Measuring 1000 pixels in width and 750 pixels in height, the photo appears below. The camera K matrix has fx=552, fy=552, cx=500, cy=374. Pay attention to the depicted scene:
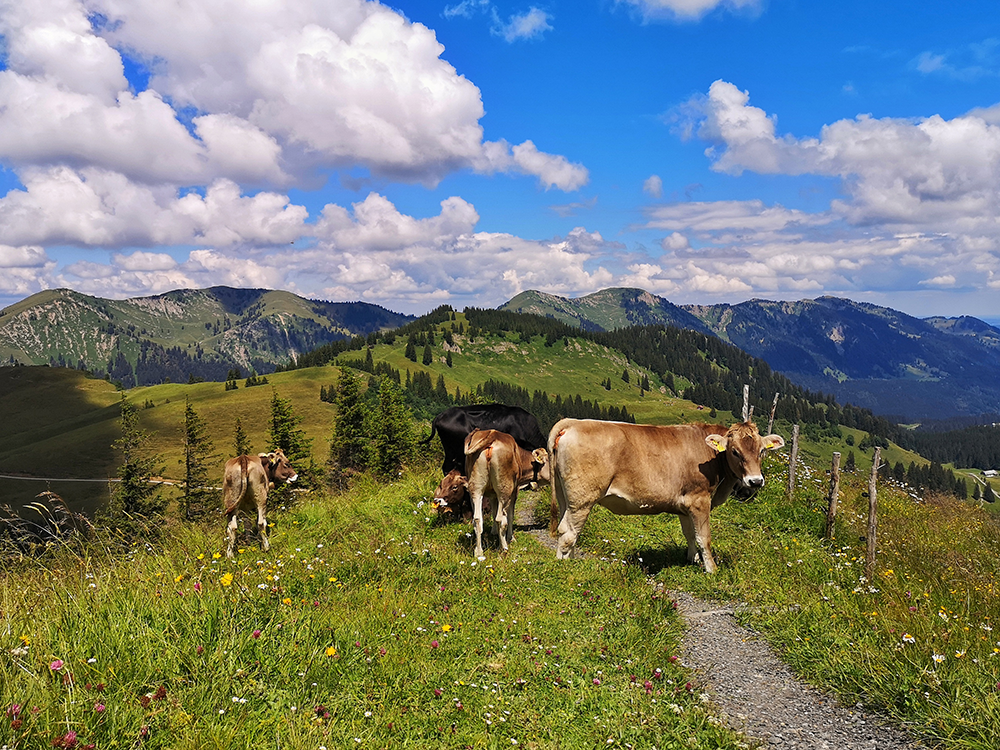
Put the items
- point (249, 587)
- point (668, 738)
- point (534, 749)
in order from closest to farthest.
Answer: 1. point (534, 749)
2. point (668, 738)
3. point (249, 587)

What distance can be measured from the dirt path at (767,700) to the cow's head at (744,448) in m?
3.22

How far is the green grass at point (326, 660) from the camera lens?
15.3ft

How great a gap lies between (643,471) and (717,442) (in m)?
1.66

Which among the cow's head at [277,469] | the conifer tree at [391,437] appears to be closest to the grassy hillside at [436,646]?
the cow's head at [277,469]

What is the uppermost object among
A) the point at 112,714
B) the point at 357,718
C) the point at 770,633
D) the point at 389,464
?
the point at 112,714

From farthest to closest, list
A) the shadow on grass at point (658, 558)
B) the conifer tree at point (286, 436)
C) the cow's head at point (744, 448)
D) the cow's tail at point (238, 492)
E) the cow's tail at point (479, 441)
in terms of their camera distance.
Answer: the conifer tree at point (286, 436), the cow's tail at point (238, 492), the cow's tail at point (479, 441), the shadow on grass at point (658, 558), the cow's head at point (744, 448)

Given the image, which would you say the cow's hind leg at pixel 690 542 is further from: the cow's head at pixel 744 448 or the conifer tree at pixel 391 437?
the conifer tree at pixel 391 437

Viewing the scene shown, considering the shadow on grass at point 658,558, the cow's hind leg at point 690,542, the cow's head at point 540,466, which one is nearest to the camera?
the shadow on grass at point 658,558

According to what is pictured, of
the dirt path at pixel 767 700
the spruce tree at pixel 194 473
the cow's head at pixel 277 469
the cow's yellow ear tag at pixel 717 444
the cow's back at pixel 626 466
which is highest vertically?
the cow's yellow ear tag at pixel 717 444

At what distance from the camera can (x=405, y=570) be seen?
9.72m

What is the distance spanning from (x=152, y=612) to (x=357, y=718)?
255cm

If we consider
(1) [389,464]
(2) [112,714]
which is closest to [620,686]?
(2) [112,714]

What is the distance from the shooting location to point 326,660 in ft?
19.6

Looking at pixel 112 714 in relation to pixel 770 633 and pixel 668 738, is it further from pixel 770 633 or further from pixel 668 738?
pixel 770 633
